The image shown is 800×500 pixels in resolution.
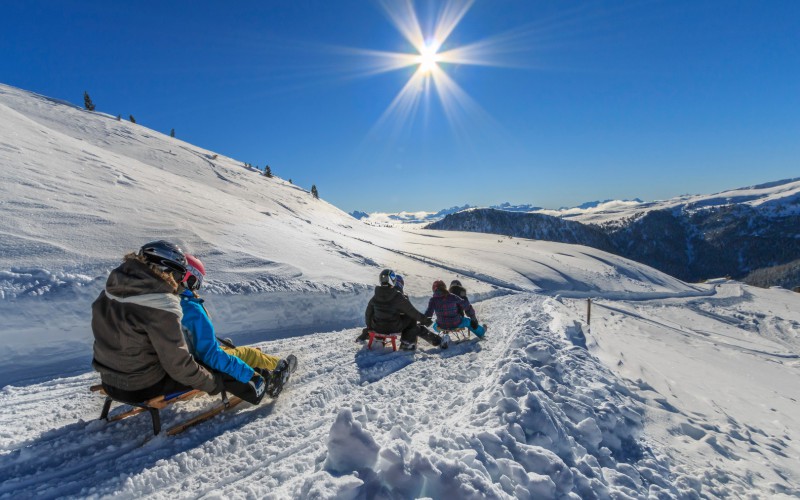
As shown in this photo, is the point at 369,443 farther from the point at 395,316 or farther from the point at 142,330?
the point at 395,316

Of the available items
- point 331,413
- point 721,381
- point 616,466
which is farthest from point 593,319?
point 331,413

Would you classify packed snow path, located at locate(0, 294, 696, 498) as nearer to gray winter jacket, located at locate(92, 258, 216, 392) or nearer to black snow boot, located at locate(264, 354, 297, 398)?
black snow boot, located at locate(264, 354, 297, 398)

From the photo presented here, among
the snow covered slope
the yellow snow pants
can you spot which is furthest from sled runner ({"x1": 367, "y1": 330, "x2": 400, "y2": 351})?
the snow covered slope

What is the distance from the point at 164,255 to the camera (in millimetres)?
3621

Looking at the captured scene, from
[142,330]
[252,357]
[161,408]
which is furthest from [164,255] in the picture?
[252,357]

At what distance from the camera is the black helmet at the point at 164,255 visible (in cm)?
352

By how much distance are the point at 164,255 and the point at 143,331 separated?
79cm

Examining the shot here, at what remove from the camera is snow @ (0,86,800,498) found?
9.98 ft

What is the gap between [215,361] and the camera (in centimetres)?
391

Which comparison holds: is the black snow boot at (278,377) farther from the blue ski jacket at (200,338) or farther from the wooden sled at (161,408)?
the blue ski jacket at (200,338)

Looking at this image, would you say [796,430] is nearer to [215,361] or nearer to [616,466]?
[616,466]

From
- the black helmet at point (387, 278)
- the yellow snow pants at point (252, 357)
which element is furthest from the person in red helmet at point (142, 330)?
the black helmet at point (387, 278)

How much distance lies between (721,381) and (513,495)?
9.47 metres

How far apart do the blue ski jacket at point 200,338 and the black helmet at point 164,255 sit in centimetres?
37
